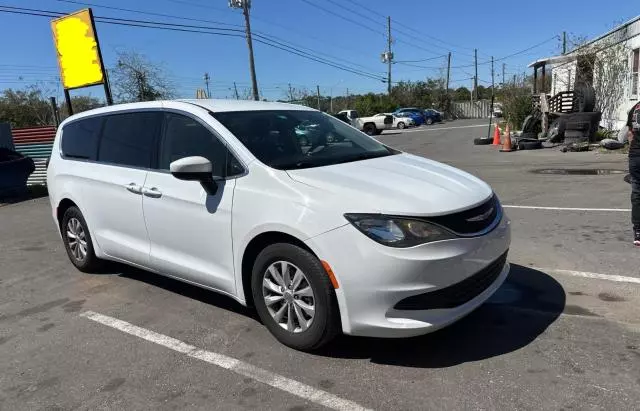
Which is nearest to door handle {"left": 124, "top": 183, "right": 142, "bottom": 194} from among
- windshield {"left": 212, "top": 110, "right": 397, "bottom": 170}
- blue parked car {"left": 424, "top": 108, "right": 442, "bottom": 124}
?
windshield {"left": 212, "top": 110, "right": 397, "bottom": 170}

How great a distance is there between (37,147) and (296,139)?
15.0m

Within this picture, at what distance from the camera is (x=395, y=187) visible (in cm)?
339

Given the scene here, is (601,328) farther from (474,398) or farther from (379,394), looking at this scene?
(379,394)

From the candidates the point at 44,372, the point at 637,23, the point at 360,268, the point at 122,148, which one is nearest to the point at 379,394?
the point at 360,268

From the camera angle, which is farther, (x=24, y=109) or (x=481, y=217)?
(x=24, y=109)

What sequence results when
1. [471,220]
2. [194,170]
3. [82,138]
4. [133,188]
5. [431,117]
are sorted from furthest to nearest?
[431,117] < [82,138] < [133,188] < [194,170] < [471,220]

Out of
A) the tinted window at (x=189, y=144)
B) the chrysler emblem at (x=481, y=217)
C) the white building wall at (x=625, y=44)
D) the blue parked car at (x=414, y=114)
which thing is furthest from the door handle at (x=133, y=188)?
the blue parked car at (x=414, y=114)

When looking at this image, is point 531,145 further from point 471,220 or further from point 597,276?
point 471,220

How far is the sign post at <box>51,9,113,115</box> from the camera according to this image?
1507 centimetres

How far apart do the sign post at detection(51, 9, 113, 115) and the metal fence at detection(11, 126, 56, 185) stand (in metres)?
1.76

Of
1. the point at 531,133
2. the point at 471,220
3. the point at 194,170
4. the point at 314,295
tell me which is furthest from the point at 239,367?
the point at 531,133

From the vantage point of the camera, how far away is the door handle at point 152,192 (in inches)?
165

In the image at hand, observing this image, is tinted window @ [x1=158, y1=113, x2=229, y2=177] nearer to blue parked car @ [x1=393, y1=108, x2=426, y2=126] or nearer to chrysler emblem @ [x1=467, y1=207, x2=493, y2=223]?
chrysler emblem @ [x1=467, y1=207, x2=493, y2=223]

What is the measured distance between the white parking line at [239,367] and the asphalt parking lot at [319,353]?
0.04ft
